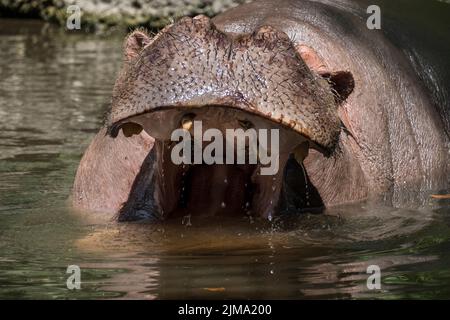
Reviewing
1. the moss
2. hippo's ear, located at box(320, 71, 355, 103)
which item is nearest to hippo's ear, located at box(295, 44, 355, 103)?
hippo's ear, located at box(320, 71, 355, 103)

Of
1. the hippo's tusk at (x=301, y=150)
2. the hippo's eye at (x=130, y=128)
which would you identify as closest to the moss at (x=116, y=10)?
the hippo's tusk at (x=301, y=150)

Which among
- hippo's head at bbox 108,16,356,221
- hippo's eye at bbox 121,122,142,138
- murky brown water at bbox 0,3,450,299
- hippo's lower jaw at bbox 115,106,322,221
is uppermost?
hippo's head at bbox 108,16,356,221

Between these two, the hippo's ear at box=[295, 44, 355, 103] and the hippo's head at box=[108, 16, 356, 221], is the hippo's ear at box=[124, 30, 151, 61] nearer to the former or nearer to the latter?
the hippo's head at box=[108, 16, 356, 221]

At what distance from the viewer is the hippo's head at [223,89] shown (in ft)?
12.6

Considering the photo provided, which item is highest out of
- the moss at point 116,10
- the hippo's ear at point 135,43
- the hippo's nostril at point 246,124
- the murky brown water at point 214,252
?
the moss at point 116,10

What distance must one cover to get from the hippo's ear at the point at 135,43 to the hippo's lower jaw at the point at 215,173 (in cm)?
37

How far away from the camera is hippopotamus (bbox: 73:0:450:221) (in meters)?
3.91

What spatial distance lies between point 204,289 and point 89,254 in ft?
2.35

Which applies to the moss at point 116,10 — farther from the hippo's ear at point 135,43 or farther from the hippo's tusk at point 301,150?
the hippo's tusk at point 301,150

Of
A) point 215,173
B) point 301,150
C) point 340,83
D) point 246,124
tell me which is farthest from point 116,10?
point 246,124

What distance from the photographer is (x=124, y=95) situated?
157 inches

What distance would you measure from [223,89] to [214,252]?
768mm

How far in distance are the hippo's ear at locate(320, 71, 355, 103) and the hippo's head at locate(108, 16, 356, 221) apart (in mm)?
253

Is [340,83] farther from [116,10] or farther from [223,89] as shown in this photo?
[116,10]
